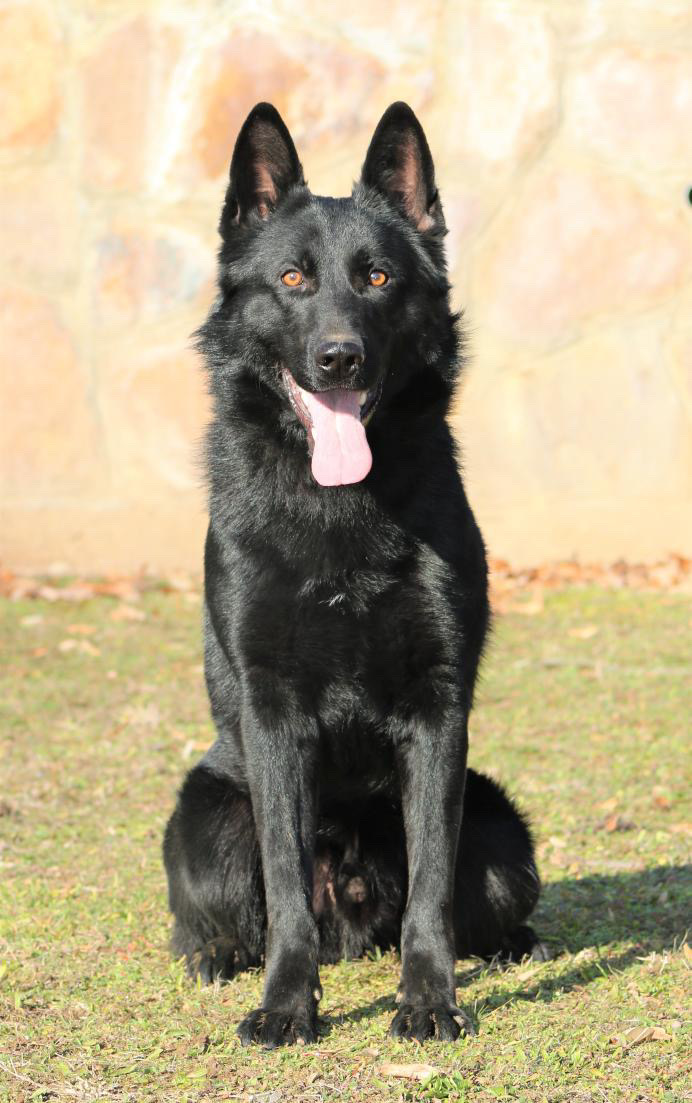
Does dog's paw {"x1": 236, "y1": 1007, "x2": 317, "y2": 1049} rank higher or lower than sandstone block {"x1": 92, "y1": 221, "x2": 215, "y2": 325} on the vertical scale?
lower

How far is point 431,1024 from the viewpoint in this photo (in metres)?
2.85

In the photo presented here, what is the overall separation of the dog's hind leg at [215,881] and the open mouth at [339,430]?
853mm

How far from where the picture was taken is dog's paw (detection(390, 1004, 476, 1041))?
2836mm

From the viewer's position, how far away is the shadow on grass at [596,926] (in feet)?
10.4

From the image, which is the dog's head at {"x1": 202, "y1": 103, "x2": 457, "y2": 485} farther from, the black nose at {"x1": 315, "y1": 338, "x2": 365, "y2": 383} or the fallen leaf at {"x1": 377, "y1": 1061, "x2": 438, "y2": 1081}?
the fallen leaf at {"x1": 377, "y1": 1061, "x2": 438, "y2": 1081}

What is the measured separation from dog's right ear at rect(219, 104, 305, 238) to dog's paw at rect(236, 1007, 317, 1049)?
5.94 ft

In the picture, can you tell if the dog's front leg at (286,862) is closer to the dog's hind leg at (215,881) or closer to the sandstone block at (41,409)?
→ the dog's hind leg at (215,881)

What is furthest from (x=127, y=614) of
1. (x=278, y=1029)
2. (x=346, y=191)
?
(x=278, y=1029)

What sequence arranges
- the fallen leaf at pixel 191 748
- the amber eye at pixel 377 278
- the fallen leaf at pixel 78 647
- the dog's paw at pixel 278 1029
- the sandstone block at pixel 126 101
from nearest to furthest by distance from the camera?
the dog's paw at pixel 278 1029, the amber eye at pixel 377 278, the fallen leaf at pixel 191 748, the fallen leaf at pixel 78 647, the sandstone block at pixel 126 101

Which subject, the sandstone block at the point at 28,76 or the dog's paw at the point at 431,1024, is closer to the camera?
the dog's paw at the point at 431,1024

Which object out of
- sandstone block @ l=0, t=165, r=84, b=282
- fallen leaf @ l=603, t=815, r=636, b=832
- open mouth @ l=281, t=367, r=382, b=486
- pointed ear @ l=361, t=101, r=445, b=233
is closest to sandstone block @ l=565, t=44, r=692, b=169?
sandstone block @ l=0, t=165, r=84, b=282

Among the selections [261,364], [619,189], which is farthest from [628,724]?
[619,189]

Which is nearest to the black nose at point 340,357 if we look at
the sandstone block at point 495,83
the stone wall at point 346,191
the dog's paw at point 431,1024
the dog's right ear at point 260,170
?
the dog's right ear at point 260,170

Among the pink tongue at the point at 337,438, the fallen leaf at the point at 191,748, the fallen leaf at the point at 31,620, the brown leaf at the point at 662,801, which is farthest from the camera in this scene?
the fallen leaf at the point at 31,620
